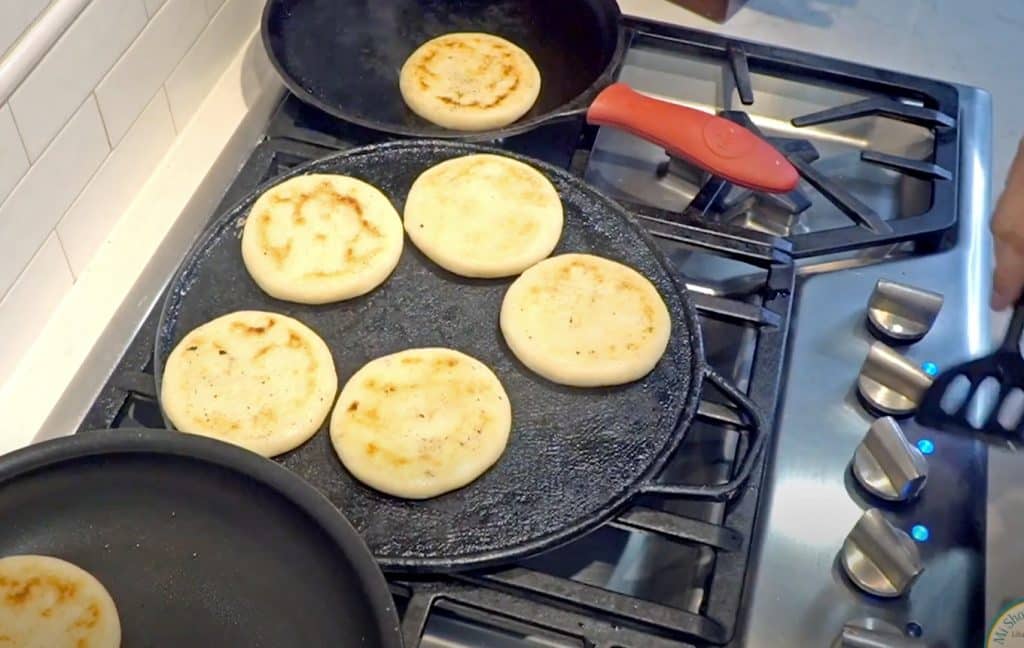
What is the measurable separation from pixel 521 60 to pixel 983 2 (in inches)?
26.8

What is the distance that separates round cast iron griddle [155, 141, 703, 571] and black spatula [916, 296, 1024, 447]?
8.2 inches

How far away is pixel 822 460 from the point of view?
911mm

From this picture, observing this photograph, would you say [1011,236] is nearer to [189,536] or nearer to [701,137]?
[701,137]

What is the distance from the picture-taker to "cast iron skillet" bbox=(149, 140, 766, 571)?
32.8 inches

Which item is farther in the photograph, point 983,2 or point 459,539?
point 983,2

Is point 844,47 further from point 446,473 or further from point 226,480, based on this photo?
point 226,480

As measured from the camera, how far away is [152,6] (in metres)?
0.97

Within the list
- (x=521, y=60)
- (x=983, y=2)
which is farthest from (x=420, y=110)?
(x=983, y=2)

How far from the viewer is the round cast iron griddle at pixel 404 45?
3.70 ft

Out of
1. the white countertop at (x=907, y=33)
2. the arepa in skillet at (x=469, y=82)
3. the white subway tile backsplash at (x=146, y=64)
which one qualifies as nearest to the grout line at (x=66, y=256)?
the white subway tile backsplash at (x=146, y=64)

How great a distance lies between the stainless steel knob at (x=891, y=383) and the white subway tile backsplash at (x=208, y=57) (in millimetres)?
725

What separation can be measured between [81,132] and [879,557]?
2.48 ft

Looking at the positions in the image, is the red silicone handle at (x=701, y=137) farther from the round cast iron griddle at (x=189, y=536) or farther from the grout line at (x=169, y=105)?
the round cast iron griddle at (x=189, y=536)

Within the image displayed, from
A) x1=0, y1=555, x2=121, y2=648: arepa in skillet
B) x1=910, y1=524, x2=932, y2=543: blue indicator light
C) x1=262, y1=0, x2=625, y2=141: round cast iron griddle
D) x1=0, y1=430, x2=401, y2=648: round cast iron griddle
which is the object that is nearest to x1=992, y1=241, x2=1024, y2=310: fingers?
x1=910, y1=524, x2=932, y2=543: blue indicator light
